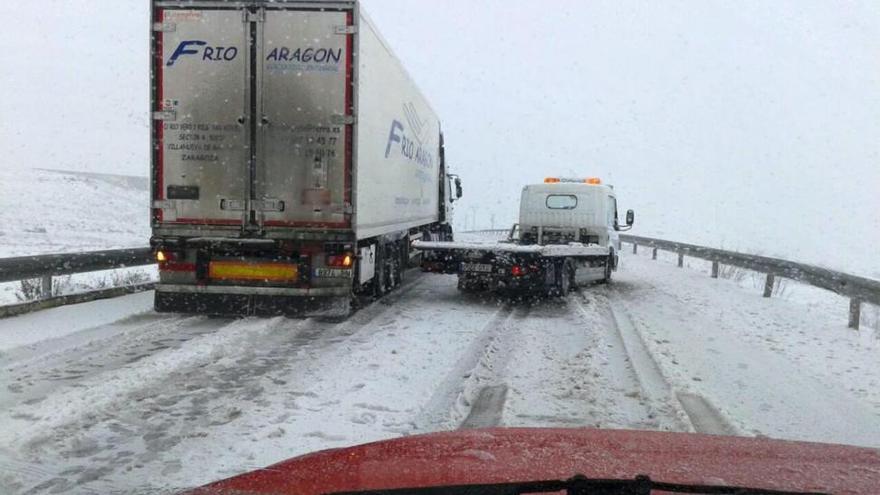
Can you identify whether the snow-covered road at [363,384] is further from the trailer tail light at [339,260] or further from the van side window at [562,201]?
the van side window at [562,201]

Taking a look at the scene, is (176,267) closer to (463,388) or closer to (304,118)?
(304,118)

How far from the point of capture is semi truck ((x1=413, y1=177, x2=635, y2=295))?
40.0 ft

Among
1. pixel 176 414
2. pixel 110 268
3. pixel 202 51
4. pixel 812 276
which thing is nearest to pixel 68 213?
pixel 110 268

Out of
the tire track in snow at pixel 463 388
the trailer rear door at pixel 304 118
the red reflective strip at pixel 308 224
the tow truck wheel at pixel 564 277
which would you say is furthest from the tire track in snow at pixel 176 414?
the tow truck wheel at pixel 564 277

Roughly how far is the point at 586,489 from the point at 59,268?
990cm

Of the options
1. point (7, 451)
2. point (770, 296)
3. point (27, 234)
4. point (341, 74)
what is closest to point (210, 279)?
point (341, 74)

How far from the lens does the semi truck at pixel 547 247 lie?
1219cm

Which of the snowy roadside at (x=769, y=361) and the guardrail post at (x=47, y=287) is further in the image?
the guardrail post at (x=47, y=287)

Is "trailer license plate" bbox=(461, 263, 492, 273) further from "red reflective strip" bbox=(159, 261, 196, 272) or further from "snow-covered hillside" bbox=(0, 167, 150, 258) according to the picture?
"snow-covered hillside" bbox=(0, 167, 150, 258)

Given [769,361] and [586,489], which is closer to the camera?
[586,489]

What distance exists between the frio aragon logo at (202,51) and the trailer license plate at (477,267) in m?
5.33

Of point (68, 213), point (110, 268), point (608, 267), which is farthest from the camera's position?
point (68, 213)

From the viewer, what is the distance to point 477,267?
12352 mm

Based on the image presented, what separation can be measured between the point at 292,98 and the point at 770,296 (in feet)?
33.5
